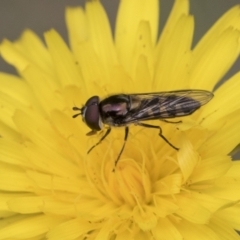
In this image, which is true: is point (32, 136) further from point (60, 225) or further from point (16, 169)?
point (60, 225)

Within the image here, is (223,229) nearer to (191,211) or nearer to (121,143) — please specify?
(191,211)

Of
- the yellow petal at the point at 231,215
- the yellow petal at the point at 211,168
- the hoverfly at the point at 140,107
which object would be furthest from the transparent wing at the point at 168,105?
the yellow petal at the point at 231,215

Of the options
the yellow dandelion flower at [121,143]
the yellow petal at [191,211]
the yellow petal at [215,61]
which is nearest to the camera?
the yellow petal at [191,211]

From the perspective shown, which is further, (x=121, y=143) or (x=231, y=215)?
(x=121, y=143)

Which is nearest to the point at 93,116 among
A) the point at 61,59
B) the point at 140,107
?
the point at 140,107

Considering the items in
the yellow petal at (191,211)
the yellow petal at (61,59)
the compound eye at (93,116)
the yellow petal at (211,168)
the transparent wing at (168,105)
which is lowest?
the yellow petal at (191,211)

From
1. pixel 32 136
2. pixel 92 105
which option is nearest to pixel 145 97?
pixel 92 105

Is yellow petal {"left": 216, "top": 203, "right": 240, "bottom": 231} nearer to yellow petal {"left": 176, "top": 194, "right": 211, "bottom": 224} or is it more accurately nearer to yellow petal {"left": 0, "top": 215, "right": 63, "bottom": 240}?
Result: yellow petal {"left": 176, "top": 194, "right": 211, "bottom": 224}

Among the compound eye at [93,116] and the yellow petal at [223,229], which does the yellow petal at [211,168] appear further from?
the compound eye at [93,116]
